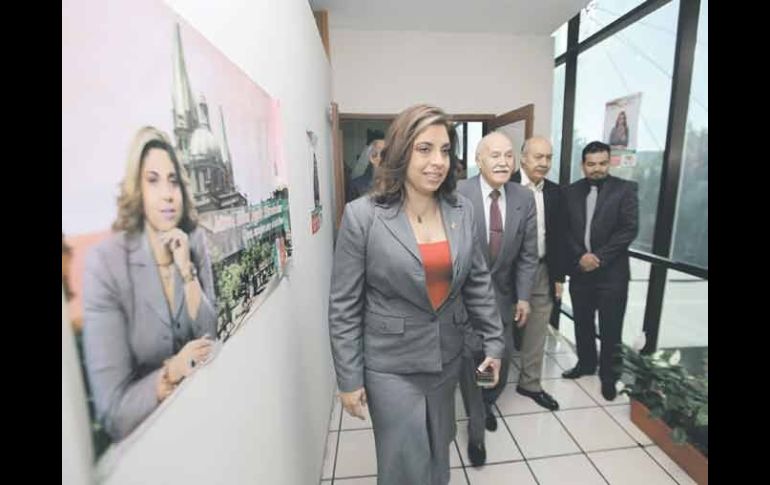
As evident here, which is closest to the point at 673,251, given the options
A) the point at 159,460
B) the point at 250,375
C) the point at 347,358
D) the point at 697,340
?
the point at 697,340

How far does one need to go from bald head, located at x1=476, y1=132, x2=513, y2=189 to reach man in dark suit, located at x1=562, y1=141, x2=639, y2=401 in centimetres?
83

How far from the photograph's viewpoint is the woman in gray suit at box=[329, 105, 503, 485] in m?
1.28

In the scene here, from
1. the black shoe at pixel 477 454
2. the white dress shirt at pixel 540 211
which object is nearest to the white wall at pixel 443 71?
the white dress shirt at pixel 540 211

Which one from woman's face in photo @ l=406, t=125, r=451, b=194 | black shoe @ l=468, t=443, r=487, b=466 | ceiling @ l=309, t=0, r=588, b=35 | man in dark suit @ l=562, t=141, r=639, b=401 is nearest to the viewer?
woman's face in photo @ l=406, t=125, r=451, b=194

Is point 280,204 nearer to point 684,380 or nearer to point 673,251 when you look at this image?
point 684,380

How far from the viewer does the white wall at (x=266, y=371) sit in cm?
60

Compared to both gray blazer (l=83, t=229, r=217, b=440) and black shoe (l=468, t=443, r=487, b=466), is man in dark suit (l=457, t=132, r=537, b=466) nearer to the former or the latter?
black shoe (l=468, t=443, r=487, b=466)

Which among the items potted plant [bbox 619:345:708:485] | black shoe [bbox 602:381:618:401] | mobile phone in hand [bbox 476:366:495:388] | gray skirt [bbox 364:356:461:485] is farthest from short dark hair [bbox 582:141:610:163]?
gray skirt [bbox 364:356:461:485]

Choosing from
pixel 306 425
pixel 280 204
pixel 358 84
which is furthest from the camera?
pixel 358 84

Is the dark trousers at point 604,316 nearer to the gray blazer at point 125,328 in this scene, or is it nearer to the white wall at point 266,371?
the white wall at point 266,371

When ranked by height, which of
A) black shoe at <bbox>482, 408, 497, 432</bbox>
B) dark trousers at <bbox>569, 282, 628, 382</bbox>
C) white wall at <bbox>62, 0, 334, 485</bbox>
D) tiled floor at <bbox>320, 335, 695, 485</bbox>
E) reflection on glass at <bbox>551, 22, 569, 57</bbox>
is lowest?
tiled floor at <bbox>320, 335, 695, 485</bbox>

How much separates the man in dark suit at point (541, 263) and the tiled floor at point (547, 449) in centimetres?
16
